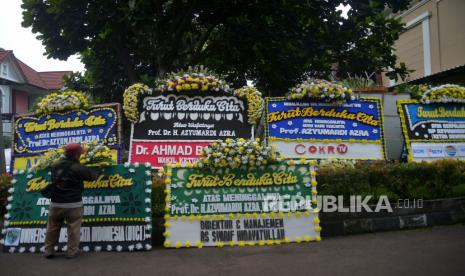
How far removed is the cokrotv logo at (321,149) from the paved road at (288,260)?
246 cm

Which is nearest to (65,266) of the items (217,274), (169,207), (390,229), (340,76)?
(169,207)

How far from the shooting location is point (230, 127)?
8328 mm

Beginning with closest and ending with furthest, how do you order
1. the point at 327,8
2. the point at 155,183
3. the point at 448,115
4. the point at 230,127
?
the point at 155,183 < the point at 230,127 < the point at 448,115 < the point at 327,8

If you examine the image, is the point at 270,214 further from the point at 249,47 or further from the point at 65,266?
the point at 249,47

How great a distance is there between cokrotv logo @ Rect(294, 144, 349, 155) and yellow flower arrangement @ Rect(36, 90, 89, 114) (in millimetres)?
4533

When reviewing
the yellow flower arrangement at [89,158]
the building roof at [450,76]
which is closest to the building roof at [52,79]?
the building roof at [450,76]

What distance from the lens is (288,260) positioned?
5.28 m

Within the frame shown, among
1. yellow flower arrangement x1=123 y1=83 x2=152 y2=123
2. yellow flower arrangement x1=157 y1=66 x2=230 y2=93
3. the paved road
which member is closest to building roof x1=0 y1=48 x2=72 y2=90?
yellow flower arrangement x1=123 y1=83 x2=152 y2=123

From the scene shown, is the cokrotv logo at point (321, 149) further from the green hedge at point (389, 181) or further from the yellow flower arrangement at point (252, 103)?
the green hedge at point (389, 181)

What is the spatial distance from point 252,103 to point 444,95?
4.31 m

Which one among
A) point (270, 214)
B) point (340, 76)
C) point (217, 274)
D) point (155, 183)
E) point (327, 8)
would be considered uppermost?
point (327, 8)

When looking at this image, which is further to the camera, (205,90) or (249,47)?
(249,47)

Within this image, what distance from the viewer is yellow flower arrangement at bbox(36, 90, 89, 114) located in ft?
27.5

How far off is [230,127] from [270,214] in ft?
8.59
